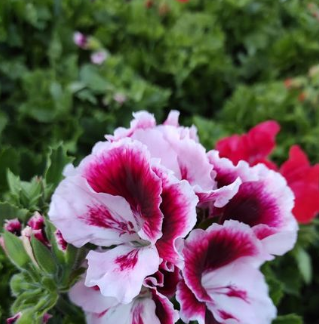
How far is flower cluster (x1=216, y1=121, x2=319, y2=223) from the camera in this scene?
0.86 meters

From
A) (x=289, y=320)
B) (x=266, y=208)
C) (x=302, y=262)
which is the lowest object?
(x=302, y=262)

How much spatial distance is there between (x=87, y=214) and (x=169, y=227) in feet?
0.33

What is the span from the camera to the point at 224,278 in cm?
65

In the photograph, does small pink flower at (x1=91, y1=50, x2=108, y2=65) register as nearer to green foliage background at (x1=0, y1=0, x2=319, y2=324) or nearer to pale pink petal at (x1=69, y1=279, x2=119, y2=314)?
A: green foliage background at (x1=0, y1=0, x2=319, y2=324)

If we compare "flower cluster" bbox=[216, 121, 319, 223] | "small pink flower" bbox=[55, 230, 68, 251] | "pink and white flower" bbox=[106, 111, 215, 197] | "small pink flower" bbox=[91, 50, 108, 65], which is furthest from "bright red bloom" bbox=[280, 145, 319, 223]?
"small pink flower" bbox=[91, 50, 108, 65]

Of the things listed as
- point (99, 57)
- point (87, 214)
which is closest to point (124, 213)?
point (87, 214)

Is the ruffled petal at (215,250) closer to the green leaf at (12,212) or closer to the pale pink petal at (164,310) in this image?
the pale pink petal at (164,310)

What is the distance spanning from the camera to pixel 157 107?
1.23 metres

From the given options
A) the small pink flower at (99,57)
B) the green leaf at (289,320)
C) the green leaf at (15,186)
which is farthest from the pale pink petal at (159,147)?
the small pink flower at (99,57)

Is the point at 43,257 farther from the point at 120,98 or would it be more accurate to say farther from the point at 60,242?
the point at 120,98

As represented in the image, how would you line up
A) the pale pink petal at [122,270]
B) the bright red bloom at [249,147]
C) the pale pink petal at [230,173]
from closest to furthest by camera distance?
the pale pink petal at [122,270] < the pale pink petal at [230,173] < the bright red bloom at [249,147]

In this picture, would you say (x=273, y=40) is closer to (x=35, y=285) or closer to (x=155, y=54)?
(x=155, y=54)

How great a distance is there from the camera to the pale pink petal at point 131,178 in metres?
0.57

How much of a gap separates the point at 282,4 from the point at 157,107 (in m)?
0.67
